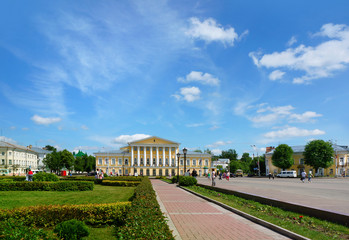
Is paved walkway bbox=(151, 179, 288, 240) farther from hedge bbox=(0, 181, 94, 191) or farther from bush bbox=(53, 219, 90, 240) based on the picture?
hedge bbox=(0, 181, 94, 191)

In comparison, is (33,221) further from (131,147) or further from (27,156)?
(27,156)

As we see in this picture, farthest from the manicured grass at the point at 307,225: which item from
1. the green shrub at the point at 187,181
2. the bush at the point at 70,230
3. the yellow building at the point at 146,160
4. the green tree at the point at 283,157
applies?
the yellow building at the point at 146,160

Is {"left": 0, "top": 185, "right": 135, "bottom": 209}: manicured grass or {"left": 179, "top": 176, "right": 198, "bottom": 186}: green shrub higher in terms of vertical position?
{"left": 0, "top": 185, "right": 135, "bottom": 209}: manicured grass

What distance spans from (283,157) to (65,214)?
2799 inches

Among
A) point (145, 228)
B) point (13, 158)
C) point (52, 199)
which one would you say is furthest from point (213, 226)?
point (13, 158)

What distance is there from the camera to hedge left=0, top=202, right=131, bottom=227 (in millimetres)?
8688

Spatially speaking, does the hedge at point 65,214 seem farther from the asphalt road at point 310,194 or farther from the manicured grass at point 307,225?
the asphalt road at point 310,194

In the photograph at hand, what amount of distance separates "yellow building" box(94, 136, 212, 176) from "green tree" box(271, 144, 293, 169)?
20.5 meters

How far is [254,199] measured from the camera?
1444cm

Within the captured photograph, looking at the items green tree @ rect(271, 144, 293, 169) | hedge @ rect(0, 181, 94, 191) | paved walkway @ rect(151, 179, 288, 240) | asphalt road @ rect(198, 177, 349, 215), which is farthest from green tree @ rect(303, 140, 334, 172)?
paved walkway @ rect(151, 179, 288, 240)

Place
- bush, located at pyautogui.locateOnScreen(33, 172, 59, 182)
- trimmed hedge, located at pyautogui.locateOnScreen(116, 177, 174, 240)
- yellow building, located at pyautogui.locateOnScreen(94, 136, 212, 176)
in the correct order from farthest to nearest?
yellow building, located at pyautogui.locateOnScreen(94, 136, 212, 176) → bush, located at pyautogui.locateOnScreen(33, 172, 59, 182) → trimmed hedge, located at pyautogui.locateOnScreen(116, 177, 174, 240)

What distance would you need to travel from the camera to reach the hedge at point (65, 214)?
8.69 metres

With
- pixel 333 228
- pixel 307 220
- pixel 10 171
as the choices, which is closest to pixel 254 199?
pixel 307 220

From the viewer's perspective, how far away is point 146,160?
276 feet
